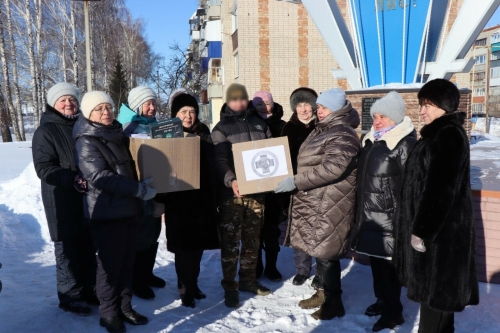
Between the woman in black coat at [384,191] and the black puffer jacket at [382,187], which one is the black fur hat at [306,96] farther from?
the black puffer jacket at [382,187]

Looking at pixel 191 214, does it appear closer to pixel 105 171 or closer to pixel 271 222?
pixel 105 171

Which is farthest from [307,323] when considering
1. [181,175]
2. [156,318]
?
[181,175]

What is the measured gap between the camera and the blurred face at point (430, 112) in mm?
2611

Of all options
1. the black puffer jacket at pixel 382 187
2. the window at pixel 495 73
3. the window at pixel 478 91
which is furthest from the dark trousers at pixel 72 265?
the window at pixel 495 73

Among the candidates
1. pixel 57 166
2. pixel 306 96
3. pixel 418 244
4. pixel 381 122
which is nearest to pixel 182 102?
pixel 57 166

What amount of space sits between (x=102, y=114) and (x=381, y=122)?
195 cm

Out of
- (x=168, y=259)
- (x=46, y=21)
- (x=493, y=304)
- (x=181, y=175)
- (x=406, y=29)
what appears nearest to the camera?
(x=181, y=175)

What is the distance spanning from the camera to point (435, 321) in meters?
2.61

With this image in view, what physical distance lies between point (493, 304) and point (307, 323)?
1.52 m

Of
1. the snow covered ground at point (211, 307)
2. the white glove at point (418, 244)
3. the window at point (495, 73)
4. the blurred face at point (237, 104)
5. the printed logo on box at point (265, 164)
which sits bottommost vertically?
the snow covered ground at point (211, 307)

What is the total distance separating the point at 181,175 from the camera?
3270 millimetres

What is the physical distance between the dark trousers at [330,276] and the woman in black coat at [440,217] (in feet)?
2.43

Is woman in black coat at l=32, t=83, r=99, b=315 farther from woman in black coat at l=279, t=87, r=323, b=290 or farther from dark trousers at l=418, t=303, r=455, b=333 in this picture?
dark trousers at l=418, t=303, r=455, b=333

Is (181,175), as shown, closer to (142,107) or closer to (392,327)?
(142,107)
